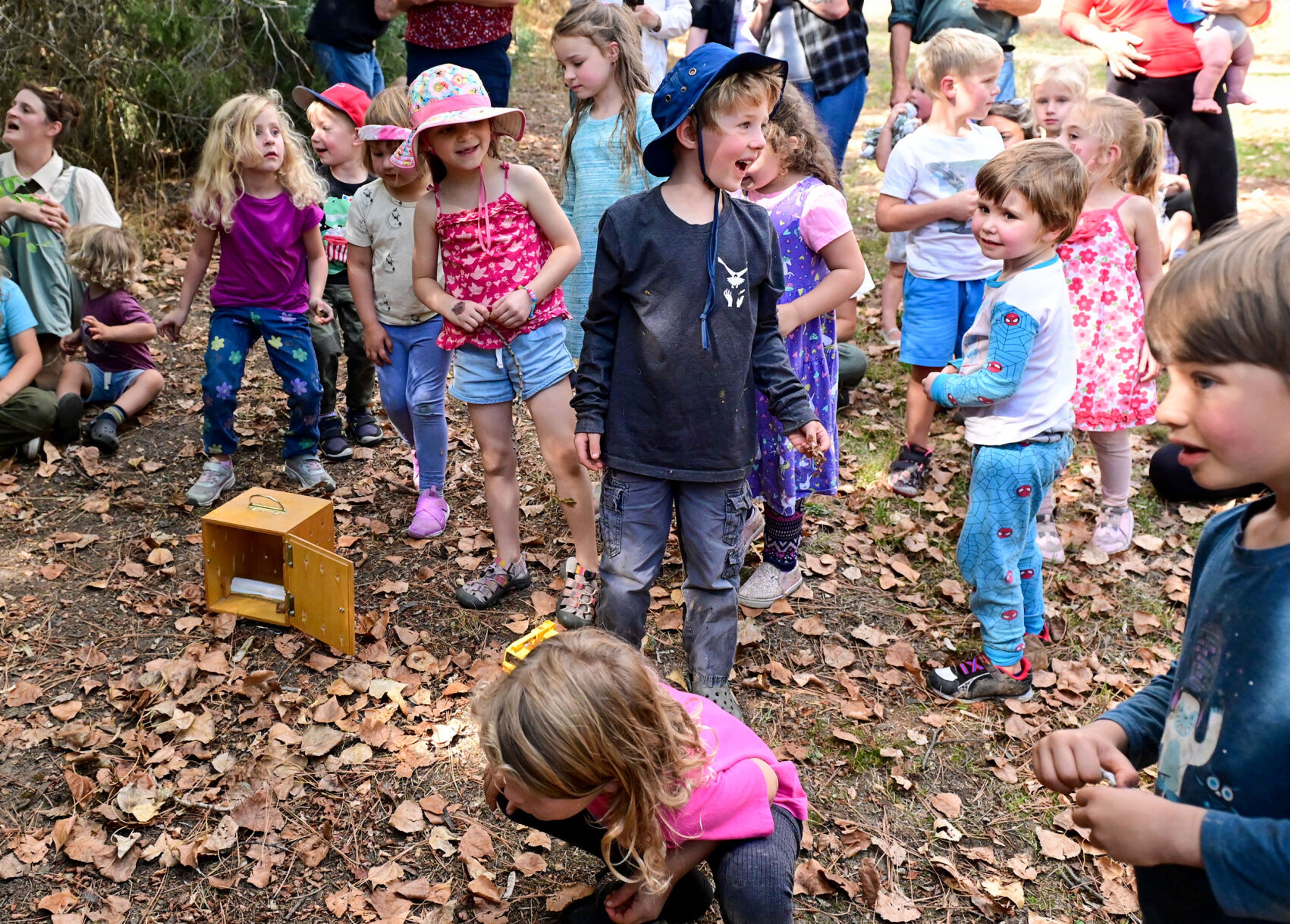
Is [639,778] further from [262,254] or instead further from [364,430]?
[364,430]

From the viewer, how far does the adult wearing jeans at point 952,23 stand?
6.48 meters

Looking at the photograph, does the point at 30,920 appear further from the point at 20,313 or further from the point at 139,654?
the point at 20,313

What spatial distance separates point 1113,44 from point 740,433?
4.58 metres

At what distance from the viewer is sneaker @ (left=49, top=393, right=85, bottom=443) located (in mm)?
5445

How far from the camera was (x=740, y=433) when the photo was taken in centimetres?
337

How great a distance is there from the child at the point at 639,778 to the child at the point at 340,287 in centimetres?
346

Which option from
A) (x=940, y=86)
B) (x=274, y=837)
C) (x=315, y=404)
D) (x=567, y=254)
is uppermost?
(x=940, y=86)

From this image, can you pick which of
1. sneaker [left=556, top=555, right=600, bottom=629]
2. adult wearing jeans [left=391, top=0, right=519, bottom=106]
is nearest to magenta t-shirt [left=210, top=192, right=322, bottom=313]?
adult wearing jeans [left=391, top=0, right=519, bottom=106]

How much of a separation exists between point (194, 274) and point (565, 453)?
7.62ft

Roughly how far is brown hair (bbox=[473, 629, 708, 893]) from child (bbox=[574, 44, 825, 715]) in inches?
41.3

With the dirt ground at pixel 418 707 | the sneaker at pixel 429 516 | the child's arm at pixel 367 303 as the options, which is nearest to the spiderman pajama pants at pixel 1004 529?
the dirt ground at pixel 418 707

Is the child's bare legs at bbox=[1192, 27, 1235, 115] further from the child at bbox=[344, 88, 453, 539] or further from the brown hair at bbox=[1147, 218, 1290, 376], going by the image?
the brown hair at bbox=[1147, 218, 1290, 376]

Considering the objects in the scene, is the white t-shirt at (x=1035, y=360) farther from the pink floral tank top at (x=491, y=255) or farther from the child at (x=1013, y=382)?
the pink floral tank top at (x=491, y=255)

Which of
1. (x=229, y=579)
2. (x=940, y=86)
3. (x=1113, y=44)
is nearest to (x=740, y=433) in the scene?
(x=229, y=579)
